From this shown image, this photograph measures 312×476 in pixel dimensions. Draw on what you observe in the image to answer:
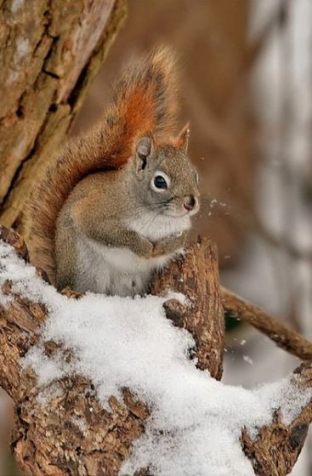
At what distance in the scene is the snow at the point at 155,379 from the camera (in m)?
1.42

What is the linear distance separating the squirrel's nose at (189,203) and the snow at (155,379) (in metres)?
0.18

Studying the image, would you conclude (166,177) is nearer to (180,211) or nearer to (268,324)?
(180,211)

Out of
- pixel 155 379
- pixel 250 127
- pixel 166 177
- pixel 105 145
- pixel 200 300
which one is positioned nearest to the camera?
pixel 155 379

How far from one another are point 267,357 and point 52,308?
1.85 metres

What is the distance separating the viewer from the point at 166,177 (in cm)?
187

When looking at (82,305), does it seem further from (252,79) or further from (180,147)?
(252,79)

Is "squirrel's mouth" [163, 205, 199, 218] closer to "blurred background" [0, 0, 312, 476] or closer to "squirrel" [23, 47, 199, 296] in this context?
"squirrel" [23, 47, 199, 296]

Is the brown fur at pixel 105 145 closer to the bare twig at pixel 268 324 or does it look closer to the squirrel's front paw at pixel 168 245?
the squirrel's front paw at pixel 168 245

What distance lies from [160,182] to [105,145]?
0.61 feet

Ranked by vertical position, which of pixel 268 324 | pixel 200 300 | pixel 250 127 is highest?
pixel 200 300

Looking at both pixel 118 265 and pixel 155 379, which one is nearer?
pixel 155 379

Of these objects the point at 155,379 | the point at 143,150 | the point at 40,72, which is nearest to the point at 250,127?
the point at 40,72

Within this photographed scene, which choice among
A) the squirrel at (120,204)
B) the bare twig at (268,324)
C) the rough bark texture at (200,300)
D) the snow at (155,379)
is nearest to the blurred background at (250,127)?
the bare twig at (268,324)

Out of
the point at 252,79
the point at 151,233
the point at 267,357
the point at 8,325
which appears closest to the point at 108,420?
the point at 8,325
